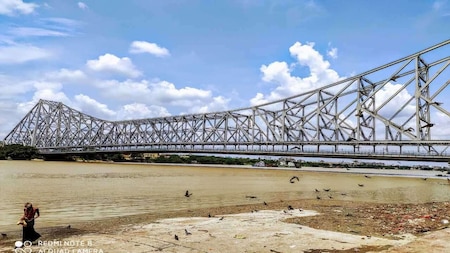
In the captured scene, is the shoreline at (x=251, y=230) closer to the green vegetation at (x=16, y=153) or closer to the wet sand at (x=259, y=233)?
the wet sand at (x=259, y=233)

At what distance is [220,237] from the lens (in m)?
9.59

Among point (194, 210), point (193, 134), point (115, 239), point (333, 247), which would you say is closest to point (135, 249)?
point (115, 239)

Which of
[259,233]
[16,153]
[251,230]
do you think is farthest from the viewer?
[16,153]
